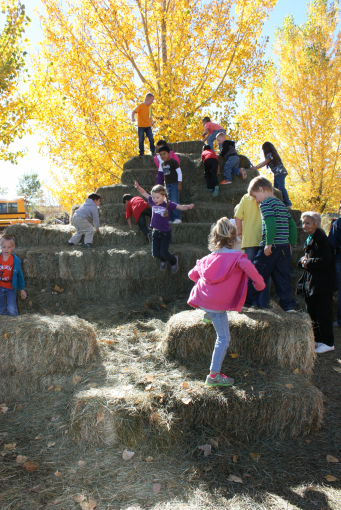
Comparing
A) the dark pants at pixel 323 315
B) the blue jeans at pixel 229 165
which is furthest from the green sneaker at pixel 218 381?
the blue jeans at pixel 229 165

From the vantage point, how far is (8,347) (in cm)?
386

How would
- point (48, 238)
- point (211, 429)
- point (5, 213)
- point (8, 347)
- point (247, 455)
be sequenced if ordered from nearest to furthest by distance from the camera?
point (247, 455) < point (211, 429) < point (8, 347) < point (48, 238) < point (5, 213)

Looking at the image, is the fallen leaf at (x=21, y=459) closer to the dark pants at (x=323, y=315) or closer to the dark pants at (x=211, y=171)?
the dark pants at (x=323, y=315)

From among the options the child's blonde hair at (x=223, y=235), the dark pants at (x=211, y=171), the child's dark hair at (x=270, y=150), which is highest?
the child's dark hair at (x=270, y=150)

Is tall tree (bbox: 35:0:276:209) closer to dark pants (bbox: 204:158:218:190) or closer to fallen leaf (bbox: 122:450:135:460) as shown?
dark pants (bbox: 204:158:218:190)

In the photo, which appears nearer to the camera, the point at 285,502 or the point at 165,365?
the point at 285,502

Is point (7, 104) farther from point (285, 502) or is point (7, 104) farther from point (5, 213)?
point (5, 213)

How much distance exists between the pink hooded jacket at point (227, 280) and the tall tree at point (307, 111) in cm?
1268

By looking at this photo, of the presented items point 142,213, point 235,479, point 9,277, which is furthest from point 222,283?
point 142,213

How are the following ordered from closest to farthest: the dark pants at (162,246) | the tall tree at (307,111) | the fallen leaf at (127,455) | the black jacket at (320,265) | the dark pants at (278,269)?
the fallen leaf at (127,455)
the dark pants at (278,269)
the black jacket at (320,265)
the dark pants at (162,246)
the tall tree at (307,111)

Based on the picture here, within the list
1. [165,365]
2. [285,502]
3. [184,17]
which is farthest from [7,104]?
[285,502]

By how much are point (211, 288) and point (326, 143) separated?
43.8ft

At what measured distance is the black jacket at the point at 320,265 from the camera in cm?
441

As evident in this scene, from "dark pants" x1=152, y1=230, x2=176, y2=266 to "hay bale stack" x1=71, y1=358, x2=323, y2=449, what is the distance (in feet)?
9.98
